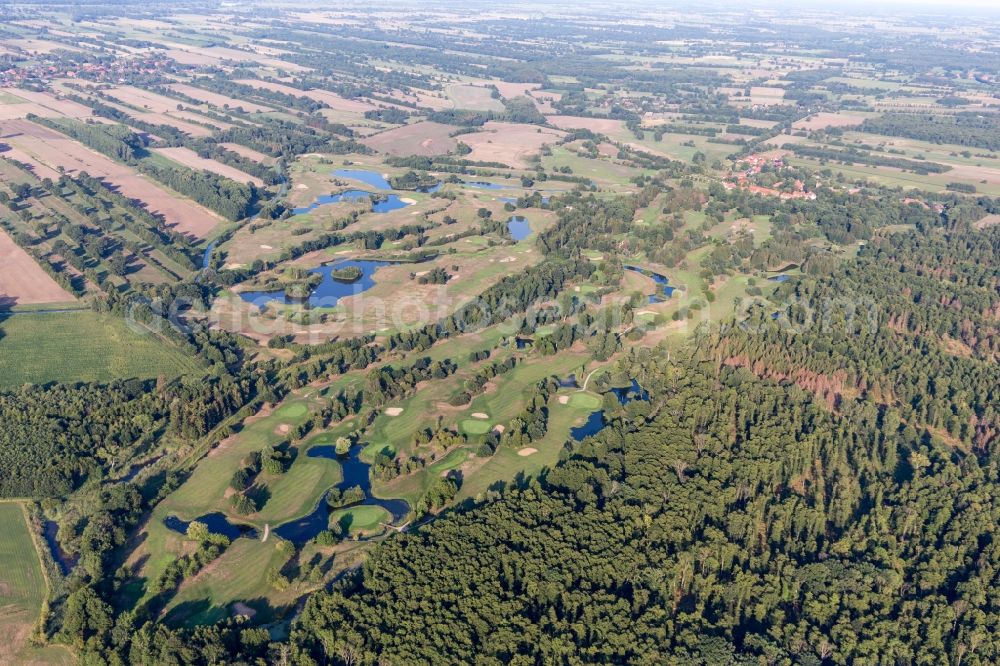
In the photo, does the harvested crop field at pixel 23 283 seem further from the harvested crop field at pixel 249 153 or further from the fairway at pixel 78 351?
the harvested crop field at pixel 249 153

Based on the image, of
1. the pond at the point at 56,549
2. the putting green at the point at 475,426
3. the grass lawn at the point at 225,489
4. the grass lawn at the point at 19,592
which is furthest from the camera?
the putting green at the point at 475,426

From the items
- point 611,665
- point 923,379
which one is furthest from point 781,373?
point 611,665

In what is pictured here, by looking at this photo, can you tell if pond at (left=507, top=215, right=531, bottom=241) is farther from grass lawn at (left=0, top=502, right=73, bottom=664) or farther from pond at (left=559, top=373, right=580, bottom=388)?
grass lawn at (left=0, top=502, right=73, bottom=664)

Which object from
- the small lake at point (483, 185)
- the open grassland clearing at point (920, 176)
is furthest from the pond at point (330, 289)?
the open grassland clearing at point (920, 176)

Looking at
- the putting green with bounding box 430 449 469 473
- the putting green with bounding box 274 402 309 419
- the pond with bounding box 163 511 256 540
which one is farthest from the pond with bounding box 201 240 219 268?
the putting green with bounding box 430 449 469 473

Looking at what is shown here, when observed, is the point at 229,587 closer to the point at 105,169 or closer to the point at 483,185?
the point at 483,185

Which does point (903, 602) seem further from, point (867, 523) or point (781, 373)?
point (781, 373)
